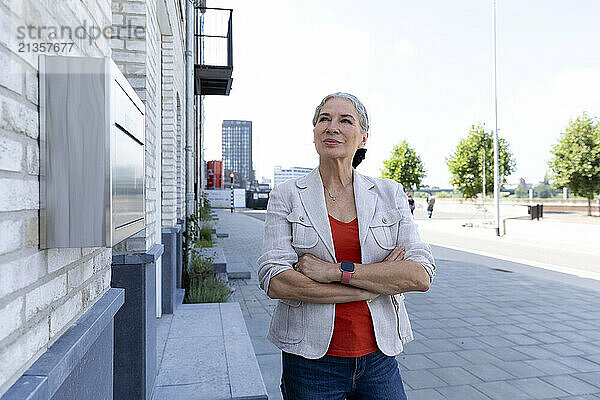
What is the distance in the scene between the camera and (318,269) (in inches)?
79.4

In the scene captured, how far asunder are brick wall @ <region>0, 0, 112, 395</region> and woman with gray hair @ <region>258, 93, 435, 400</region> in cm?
91

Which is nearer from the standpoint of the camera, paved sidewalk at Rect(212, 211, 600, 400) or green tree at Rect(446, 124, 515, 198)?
paved sidewalk at Rect(212, 211, 600, 400)

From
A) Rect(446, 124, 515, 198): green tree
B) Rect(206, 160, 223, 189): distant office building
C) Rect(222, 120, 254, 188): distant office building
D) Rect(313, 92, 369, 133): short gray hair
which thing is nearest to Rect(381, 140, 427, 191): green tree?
Rect(446, 124, 515, 198): green tree

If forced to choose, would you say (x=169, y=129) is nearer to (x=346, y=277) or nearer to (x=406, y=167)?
(x=346, y=277)

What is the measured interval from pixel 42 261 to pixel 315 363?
118 cm

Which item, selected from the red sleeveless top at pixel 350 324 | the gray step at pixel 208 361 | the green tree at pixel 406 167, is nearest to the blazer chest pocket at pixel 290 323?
the red sleeveless top at pixel 350 324

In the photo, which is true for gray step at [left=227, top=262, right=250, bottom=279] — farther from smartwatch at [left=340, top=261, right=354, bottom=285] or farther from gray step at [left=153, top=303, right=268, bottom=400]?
smartwatch at [left=340, top=261, right=354, bottom=285]

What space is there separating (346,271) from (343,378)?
0.47m

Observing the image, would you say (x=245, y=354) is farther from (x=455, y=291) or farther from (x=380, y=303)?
(x=455, y=291)

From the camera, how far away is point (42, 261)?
4.34 ft

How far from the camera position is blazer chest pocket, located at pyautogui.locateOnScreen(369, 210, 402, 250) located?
7.04 feet

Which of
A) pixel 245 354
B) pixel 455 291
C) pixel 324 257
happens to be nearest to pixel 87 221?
pixel 324 257

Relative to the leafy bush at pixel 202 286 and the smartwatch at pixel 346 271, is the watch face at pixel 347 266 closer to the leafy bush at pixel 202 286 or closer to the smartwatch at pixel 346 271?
the smartwatch at pixel 346 271

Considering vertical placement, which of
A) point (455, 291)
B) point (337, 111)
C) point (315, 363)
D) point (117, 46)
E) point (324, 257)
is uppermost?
point (117, 46)
